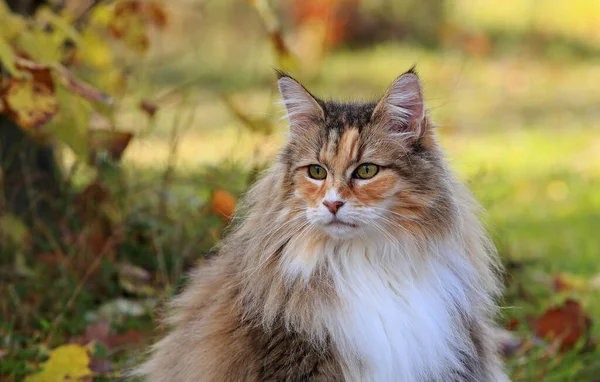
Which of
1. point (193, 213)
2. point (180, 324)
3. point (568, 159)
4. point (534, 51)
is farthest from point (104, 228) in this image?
point (534, 51)

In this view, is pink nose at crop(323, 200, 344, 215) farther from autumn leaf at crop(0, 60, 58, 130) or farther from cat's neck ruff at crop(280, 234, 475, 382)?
autumn leaf at crop(0, 60, 58, 130)

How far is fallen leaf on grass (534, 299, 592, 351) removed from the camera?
14.6 ft

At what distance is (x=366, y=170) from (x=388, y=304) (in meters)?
0.46

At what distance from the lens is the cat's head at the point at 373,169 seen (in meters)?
2.93

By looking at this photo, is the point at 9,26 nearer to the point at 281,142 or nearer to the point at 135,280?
the point at 281,142

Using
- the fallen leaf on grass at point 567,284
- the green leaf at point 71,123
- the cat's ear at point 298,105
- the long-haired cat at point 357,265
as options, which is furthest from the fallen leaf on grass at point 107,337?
the fallen leaf on grass at point 567,284

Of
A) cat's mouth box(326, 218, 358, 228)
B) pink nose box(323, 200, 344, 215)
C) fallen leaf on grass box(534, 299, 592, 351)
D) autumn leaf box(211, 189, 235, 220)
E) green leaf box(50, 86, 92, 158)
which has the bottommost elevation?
fallen leaf on grass box(534, 299, 592, 351)

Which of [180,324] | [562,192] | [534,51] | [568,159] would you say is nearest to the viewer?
[180,324]

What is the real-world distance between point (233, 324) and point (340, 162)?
702 millimetres

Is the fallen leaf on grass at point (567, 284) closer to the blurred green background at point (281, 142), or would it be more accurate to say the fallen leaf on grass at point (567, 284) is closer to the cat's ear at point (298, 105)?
the blurred green background at point (281, 142)

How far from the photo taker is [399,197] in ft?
9.78

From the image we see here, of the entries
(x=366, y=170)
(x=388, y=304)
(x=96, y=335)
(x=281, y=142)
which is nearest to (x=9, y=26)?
(x=281, y=142)

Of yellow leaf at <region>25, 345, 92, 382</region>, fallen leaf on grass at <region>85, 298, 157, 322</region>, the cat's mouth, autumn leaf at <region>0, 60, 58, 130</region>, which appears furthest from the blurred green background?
the cat's mouth

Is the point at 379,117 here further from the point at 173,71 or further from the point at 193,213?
the point at 173,71
